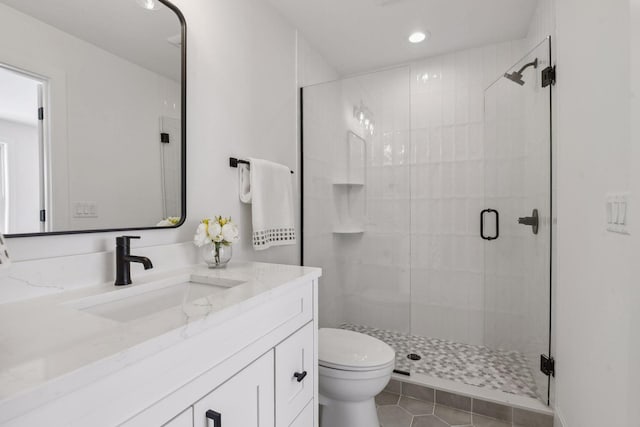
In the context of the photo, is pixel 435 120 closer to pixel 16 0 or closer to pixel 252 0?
pixel 252 0

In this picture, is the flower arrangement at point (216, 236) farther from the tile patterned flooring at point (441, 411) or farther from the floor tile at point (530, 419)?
the floor tile at point (530, 419)

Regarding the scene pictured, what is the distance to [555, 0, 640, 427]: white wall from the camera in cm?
87

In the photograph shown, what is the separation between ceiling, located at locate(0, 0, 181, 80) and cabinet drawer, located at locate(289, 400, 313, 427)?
1393 millimetres

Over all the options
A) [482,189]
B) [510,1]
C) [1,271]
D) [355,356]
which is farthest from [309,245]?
[510,1]

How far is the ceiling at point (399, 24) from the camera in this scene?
1944mm

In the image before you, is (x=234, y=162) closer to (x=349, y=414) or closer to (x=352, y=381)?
(x=352, y=381)

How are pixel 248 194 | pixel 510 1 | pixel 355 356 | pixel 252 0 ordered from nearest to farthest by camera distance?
1. pixel 355 356
2. pixel 248 194
3. pixel 252 0
4. pixel 510 1

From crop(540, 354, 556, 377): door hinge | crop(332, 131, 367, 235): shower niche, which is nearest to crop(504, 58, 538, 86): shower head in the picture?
crop(332, 131, 367, 235): shower niche

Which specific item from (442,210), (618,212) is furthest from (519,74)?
(618,212)

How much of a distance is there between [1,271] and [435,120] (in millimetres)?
2728

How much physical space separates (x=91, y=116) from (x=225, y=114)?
645mm

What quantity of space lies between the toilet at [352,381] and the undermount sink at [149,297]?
2.37 ft

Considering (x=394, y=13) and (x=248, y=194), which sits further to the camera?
(x=394, y=13)

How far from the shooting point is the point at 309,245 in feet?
7.36
